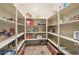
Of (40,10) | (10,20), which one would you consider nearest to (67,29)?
(40,10)

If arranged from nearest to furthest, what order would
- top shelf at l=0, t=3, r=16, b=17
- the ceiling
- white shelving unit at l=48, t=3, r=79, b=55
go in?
top shelf at l=0, t=3, r=16, b=17 < white shelving unit at l=48, t=3, r=79, b=55 < the ceiling

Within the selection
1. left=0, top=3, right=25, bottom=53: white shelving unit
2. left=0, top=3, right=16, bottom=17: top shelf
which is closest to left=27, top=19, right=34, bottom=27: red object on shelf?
left=0, top=3, right=25, bottom=53: white shelving unit

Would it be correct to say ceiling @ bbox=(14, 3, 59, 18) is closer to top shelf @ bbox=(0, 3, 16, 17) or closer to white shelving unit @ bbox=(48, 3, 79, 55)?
white shelving unit @ bbox=(48, 3, 79, 55)

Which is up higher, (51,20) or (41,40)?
(51,20)

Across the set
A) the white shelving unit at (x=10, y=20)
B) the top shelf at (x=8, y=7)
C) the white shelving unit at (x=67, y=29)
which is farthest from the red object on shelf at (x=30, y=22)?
the white shelving unit at (x=67, y=29)

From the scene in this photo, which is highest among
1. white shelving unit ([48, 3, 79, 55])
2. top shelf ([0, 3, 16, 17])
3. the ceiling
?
the ceiling

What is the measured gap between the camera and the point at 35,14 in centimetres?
289

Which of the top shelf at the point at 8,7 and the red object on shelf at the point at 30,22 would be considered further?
the red object on shelf at the point at 30,22

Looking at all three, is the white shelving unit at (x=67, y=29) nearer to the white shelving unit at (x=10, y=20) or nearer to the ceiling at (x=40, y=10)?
the ceiling at (x=40, y=10)

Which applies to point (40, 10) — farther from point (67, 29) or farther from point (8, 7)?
point (8, 7)

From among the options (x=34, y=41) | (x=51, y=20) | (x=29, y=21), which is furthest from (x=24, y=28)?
(x=51, y=20)

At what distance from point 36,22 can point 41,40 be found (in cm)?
47

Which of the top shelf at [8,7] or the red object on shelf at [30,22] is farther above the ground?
the top shelf at [8,7]
